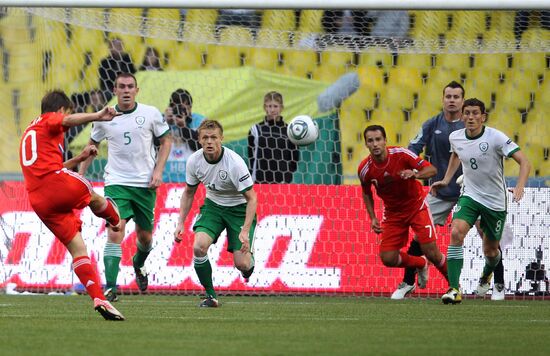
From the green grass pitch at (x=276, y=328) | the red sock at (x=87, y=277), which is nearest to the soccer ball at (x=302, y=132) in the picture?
the green grass pitch at (x=276, y=328)

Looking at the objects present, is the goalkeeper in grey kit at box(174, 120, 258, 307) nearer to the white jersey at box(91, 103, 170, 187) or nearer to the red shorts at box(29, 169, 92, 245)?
the white jersey at box(91, 103, 170, 187)

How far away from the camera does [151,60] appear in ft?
48.9

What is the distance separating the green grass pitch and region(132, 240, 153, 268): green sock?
71 centimetres

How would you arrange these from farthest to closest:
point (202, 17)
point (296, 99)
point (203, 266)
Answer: point (202, 17)
point (296, 99)
point (203, 266)

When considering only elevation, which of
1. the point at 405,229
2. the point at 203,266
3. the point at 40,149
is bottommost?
the point at 203,266

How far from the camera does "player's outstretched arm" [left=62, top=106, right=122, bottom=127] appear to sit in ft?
25.6

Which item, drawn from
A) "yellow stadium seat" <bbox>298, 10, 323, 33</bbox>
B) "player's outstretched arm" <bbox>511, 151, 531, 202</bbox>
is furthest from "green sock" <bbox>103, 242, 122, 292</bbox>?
"yellow stadium seat" <bbox>298, 10, 323, 33</bbox>

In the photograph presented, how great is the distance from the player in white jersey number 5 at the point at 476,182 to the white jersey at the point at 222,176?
6.62 feet

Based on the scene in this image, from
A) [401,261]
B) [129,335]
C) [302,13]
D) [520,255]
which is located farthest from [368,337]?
[302,13]

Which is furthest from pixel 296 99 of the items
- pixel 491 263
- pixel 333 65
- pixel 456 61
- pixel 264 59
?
pixel 491 263

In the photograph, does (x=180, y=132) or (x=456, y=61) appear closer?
(x=180, y=132)

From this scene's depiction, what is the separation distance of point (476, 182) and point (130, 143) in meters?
3.49

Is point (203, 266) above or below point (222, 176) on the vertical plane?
below

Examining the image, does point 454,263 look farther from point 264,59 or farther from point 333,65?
point 264,59
